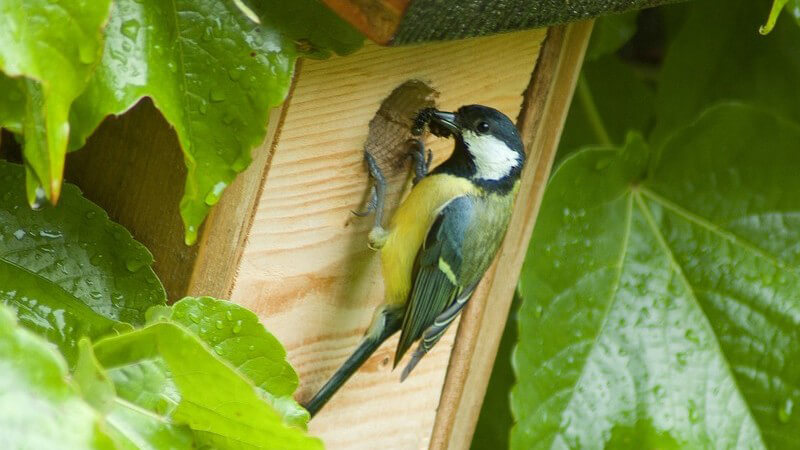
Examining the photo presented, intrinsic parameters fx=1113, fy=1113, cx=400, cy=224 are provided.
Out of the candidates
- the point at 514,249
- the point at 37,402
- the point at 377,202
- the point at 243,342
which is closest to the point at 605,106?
the point at 514,249

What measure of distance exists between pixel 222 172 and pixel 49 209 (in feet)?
0.89

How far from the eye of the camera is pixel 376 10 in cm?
104

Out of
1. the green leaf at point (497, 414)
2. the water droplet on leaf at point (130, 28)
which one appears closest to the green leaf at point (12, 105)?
the water droplet on leaf at point (130, 28)

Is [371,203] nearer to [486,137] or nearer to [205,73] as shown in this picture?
[486,137]

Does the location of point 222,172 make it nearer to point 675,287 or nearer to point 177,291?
point 177,291

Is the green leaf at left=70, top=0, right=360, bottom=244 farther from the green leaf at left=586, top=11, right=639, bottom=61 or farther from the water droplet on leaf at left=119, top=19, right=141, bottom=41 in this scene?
the green leaf at left=586, top=11, right=639, bottom=61

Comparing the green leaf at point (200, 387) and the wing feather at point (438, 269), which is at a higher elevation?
the wing feather at point (438, 269)

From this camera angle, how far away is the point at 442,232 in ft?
5.16

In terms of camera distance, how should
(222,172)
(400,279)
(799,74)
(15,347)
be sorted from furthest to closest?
1. (799,74)
2. (400,279)
3. (222,172)
4. (15,347)

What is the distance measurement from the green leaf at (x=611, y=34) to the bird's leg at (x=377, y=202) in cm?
64

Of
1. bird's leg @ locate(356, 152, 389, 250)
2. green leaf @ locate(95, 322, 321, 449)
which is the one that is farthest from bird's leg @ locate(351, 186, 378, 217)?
green leaf @ locate(95, 322, 321, 449)

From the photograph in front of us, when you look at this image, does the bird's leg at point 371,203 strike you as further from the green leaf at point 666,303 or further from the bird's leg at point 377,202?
the green leaf at point 666,303

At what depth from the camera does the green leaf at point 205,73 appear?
1053 mm

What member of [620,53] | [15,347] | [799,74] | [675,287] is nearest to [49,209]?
[15,347]
